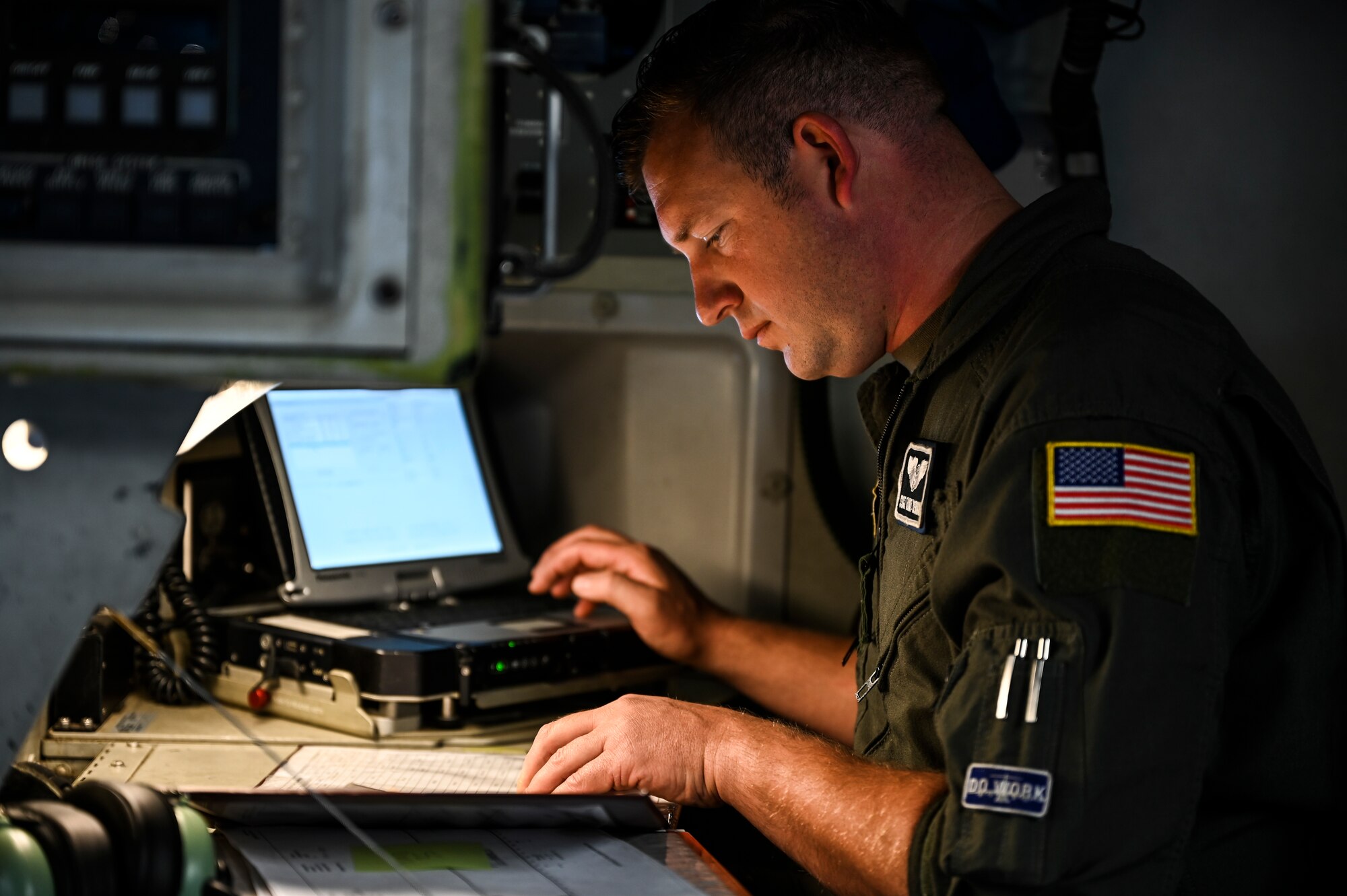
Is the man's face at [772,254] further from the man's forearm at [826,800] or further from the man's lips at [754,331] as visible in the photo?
the man's forearm at [826,800]

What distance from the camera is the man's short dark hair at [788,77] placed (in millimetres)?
1467

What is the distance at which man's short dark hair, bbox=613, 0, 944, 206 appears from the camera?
4.81 ft

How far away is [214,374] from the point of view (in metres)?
0.81

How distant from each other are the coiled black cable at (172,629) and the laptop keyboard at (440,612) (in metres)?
0.15

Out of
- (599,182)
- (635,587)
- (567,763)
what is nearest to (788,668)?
(635,587)

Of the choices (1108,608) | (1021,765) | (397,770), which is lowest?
(397,770)

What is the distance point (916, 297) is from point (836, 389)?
86 cm

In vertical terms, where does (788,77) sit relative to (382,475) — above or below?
above

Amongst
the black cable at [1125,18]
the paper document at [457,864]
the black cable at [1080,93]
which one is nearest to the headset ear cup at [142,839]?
the paper document at [457,864]

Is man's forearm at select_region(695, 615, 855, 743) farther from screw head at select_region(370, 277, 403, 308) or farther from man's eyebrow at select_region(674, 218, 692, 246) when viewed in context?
screw head at select_region(370, 277, 403, 308)

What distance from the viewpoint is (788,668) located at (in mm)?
1958

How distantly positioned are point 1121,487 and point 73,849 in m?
0.81

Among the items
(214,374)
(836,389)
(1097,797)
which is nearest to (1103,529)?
(1097,797)

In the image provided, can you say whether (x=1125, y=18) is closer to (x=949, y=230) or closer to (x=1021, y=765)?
(x=949, y=230)
